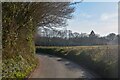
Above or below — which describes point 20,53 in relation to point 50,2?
below

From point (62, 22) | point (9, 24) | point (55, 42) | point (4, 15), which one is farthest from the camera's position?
point (55, 42)

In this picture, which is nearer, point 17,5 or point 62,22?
point 17,5

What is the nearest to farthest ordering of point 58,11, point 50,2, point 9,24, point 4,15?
point 4,15
point 9,24
point 50,2
point 58,11

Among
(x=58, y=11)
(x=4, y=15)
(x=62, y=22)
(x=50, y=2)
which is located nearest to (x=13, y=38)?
(x=4, y=15)

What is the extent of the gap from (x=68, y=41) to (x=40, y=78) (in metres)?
59.1

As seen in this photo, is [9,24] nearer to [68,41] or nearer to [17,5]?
[17,5]

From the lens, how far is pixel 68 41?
76312 mm

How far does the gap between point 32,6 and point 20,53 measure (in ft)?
12.5

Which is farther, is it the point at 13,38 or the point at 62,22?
the point at 62,22

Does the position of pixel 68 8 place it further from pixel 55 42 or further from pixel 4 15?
pixel 55 42

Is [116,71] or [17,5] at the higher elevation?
[17,5]

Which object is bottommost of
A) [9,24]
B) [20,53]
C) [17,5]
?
[20,53]

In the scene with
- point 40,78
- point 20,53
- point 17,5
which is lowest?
point 40,78

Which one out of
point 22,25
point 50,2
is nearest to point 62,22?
point 50,2
